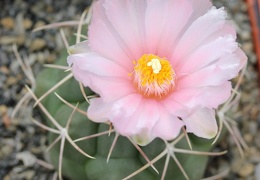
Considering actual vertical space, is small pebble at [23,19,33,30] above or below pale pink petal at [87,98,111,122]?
below

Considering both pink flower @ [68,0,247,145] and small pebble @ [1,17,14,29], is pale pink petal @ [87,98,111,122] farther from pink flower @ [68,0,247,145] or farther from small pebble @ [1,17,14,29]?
small pebble @ [1,17,14,29]

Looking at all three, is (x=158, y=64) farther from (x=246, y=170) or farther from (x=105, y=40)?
(x=246, y=170)

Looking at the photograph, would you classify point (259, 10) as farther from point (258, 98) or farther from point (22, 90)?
point (22, 90)

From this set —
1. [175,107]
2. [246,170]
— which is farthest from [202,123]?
[246,170]

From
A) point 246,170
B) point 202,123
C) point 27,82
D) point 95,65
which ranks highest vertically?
point 95,65

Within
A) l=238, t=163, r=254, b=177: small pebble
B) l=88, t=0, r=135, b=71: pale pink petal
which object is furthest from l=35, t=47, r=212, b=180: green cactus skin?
l=238, t=163, r=254, b=177: small pebble

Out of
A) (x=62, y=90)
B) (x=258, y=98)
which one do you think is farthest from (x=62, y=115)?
(x=258, y=98)

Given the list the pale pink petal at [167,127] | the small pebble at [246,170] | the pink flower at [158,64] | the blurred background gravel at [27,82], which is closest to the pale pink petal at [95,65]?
the pink flower at [158,64]
